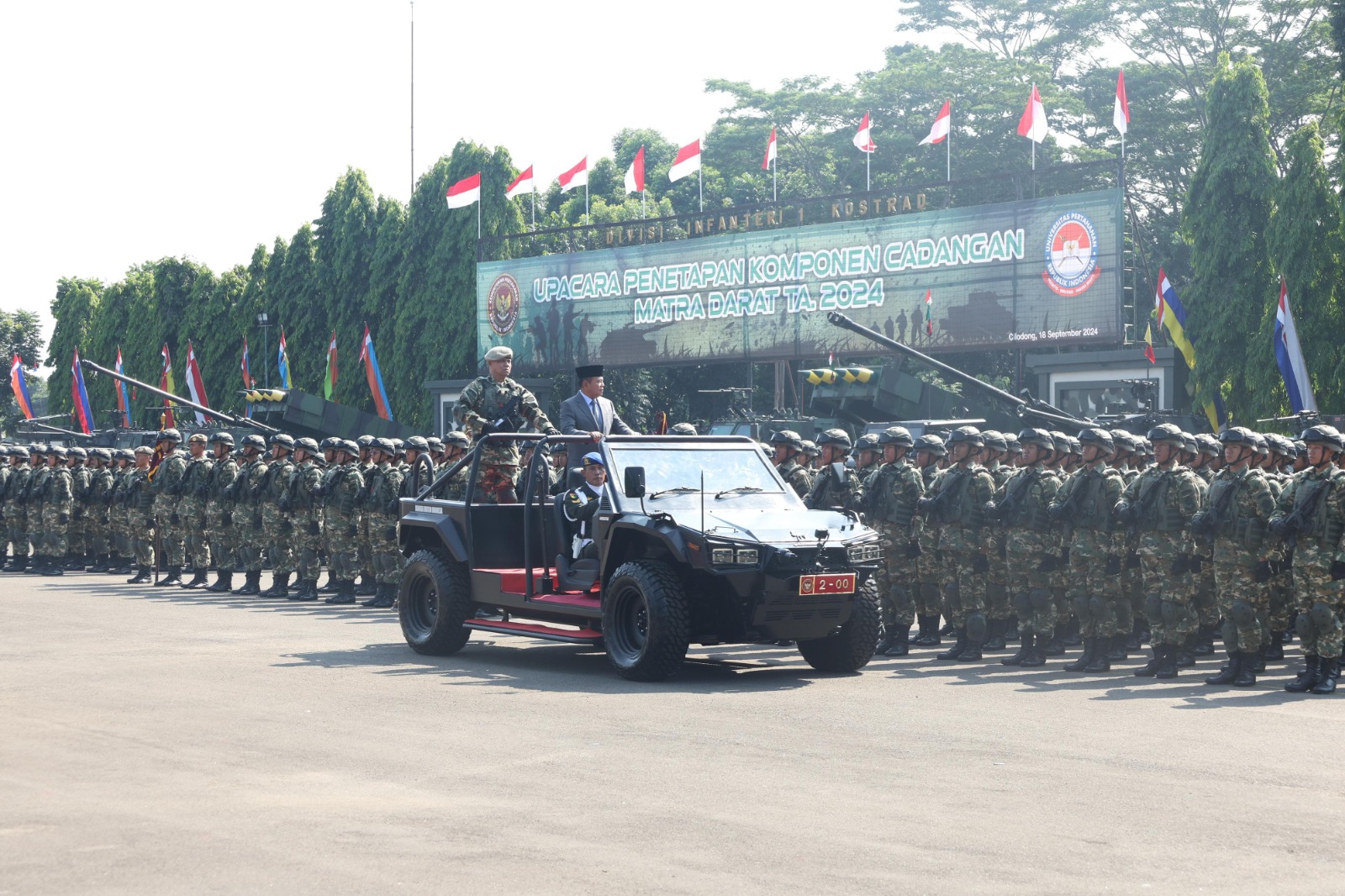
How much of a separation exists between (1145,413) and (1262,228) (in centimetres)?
1285

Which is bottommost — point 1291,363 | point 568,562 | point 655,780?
point 655,780

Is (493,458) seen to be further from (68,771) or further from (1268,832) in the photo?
(1268,832)

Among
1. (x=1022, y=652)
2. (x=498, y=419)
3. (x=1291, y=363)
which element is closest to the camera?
(x=1022, y=652)

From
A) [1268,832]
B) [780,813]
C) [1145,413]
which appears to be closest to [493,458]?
[780,813]

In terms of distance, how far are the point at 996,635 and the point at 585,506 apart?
393 centimetres

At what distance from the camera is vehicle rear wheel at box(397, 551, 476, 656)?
45.3ft

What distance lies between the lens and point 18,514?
27.4 m

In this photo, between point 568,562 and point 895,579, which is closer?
point 568,562

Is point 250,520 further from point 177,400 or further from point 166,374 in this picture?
point 166,374

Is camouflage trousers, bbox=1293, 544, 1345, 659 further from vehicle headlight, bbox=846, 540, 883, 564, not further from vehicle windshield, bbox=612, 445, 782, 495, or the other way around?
vehicle windshield, bbox=612, 445, 782, 495

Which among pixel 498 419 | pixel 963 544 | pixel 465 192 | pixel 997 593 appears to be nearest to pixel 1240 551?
pixel 997 593

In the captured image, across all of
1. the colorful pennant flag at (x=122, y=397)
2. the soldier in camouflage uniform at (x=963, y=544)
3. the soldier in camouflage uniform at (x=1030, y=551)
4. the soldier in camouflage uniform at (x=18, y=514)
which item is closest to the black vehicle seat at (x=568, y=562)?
the soldier in camouflage uniform at (x=963, y=544)

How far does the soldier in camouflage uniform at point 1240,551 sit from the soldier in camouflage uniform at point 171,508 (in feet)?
49.6

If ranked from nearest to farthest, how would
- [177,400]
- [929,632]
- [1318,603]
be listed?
[1318,603] < [929,632] < [177,400]
